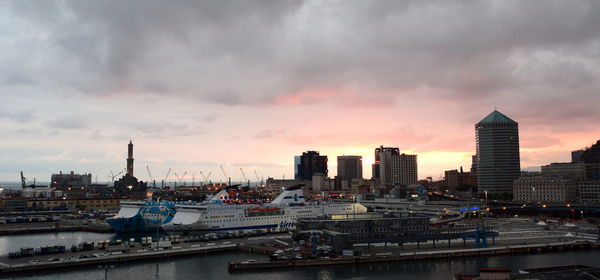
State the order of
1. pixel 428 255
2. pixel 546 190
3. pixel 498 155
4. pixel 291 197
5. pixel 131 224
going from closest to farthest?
pixel 428 255
pixel 131 224
pixel 291 197
pixel 546 190
pixel 498 155

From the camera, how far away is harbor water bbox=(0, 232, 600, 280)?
1757 inches

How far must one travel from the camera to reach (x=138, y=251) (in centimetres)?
5519

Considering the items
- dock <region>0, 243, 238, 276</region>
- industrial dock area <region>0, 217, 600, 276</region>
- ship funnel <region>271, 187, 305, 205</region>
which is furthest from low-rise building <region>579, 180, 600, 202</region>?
dock <region>0, 243, 238, 276</region>

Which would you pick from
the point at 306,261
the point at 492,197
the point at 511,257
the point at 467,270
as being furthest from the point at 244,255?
the point at 492,197

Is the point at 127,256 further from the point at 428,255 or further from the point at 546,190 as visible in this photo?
the point at 546,190

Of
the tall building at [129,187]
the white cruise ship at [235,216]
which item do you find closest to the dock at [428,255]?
the white cruise ship at [235,216]

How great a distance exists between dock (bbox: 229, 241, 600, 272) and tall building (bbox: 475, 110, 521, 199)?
121 m

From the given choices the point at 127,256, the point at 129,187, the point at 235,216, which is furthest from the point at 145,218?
the point at 129,187

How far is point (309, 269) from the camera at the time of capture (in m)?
47.6

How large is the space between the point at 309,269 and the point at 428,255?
46.2 ft

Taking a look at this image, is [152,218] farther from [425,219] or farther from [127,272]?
[425,219]

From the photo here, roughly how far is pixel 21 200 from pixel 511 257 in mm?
129604

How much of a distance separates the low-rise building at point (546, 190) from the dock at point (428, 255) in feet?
291

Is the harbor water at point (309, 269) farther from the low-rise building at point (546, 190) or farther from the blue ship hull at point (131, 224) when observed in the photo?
the low-rise building at point (546, 190)
